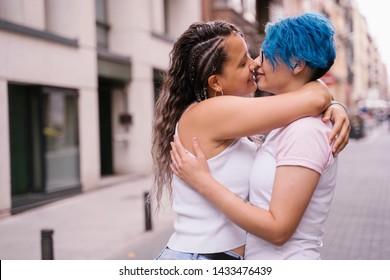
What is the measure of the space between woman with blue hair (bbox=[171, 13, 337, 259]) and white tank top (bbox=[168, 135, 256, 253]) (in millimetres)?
43

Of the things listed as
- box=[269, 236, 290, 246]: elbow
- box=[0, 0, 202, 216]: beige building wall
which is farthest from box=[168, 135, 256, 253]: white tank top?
box=[0, 0, 202, 216]: beige building wall

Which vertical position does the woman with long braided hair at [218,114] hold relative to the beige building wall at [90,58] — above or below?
below

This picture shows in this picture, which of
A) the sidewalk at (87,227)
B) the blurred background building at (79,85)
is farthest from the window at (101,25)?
the sidewalk at (87,227)

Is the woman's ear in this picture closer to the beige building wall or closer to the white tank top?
the white tank top

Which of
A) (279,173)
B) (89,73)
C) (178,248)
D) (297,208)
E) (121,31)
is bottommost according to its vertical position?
(178,248)

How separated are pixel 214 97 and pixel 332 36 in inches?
16.9

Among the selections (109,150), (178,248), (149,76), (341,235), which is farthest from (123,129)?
(178,248)

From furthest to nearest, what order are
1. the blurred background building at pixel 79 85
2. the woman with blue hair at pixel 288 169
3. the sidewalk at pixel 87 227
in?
the blurred background building at pixel 79 85
the sidewalk at pixel 87 227
the woman with blue hair at pixel 288 169

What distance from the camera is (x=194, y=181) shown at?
1842 millimetres

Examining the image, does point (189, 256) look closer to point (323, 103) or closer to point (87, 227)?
point (323, 103)

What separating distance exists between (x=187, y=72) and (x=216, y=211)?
49 cm

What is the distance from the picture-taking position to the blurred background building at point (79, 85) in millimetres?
9680

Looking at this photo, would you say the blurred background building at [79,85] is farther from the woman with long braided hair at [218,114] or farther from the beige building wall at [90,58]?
the woman with long braided hair at [218,114]

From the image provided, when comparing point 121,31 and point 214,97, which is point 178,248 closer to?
point 214,97
